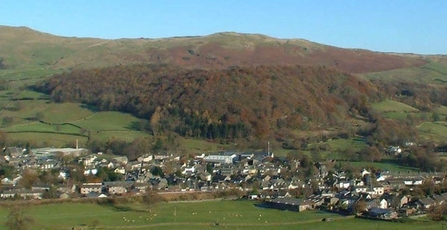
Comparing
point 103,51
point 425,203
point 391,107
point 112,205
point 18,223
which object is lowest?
point 112,205

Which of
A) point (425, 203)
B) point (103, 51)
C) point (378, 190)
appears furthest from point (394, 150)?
point (103, 51)

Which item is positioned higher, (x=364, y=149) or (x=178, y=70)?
(x=178, y=70)

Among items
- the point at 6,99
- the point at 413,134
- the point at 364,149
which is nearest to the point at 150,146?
the point at 364,149

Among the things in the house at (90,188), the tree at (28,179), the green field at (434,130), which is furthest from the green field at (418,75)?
the tree at (28,179)

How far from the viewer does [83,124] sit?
1780 inches

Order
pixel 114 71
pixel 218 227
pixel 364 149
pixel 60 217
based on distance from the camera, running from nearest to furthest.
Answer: pixel 218 227, pixel 60 217, pixel 364 149, pixel 114 71

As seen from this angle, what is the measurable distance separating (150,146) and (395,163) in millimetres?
12818

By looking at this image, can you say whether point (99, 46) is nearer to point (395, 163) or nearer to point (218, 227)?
point (395, 163)

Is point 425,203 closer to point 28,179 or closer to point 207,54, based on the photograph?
point 28,179

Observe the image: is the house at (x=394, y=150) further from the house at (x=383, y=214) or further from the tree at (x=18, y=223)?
the tree at (x=18, y=223)

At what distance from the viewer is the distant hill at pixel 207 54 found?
78.4 metres

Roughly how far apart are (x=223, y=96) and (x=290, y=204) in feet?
71.4

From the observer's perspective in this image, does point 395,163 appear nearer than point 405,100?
Yes

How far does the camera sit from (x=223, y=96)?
153ft
